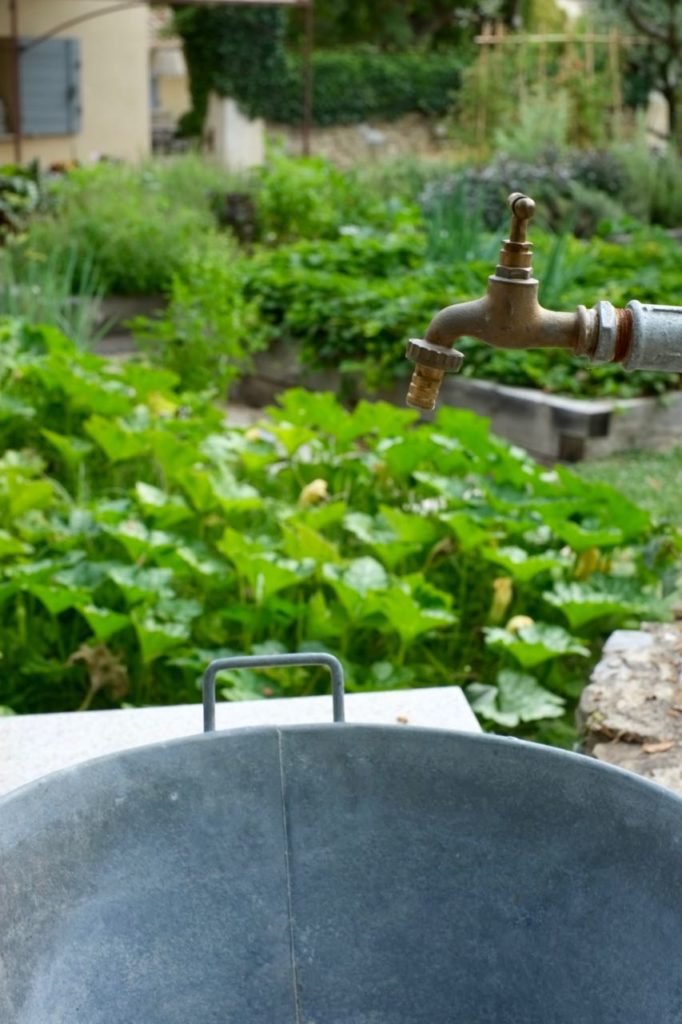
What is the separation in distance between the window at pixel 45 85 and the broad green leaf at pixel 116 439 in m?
10.8

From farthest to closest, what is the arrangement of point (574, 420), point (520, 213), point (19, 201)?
point (19, 201)
point (574, 420)
point (520, 213)

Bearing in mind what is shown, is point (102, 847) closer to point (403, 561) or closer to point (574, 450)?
point (403, 561)

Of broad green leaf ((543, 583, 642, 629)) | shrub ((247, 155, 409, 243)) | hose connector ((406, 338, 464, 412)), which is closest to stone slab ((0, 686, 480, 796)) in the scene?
hose connector ((406, 338, 464, 412))

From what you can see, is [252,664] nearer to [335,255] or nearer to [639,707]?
[639,707]

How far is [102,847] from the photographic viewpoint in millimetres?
1283

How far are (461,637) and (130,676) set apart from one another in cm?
86

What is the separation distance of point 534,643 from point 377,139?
20.6 metres

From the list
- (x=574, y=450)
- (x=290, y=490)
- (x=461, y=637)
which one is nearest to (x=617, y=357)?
(x=461, y=637)

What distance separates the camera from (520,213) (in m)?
1.28

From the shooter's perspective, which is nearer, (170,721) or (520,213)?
Answer: (520,213)

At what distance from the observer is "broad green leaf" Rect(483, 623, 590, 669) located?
3.04 m

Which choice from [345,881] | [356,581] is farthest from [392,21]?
[345,881]

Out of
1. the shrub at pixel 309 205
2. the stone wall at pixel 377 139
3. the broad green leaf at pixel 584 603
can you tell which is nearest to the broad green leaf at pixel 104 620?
the broad green leaf at pixel 584 603

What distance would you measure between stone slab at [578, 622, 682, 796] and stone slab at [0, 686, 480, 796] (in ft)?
1.17
